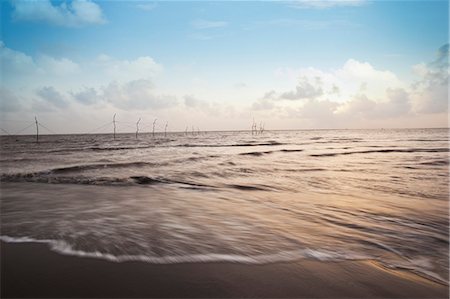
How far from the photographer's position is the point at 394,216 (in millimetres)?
5074

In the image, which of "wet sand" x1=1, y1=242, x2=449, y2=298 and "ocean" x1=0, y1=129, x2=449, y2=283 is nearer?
"wet sand" x1=1, y1=242, x2=449, y2=298

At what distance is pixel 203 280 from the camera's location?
259 centimetres

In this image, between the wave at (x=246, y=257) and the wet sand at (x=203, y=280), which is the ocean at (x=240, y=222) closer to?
the wave at (x=246, y=257)

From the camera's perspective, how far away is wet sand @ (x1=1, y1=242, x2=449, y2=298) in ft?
7.75

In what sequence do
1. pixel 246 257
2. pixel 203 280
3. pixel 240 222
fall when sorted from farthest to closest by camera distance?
pixel 240 222 < pixel 246 257 < pixel 203 280

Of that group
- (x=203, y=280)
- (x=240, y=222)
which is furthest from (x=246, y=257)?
(x=240, y=222)

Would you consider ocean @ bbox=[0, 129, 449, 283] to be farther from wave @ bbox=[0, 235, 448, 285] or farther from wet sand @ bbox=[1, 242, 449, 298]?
wet sand @ bbox=[1, 242, 449, 298]

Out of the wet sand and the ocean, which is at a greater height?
the wet sand

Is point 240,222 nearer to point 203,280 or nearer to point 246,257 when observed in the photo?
point 246,257

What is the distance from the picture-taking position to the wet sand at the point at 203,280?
7.75 ft

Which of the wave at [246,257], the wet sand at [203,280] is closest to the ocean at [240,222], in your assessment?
the wave at [246,257]

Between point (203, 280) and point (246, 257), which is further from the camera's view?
point (246, 257)

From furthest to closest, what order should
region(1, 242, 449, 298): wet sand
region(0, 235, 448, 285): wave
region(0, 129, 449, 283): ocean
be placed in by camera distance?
region(0, 129, 449, 283): ocean < region(0, 235, 448, 285): wave < region(1, 242, 449, 298): wet sand

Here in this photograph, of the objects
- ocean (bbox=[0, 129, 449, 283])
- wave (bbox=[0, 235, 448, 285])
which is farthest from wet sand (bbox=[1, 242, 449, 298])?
ocean (bbox=[0, 129, 449, 283])
